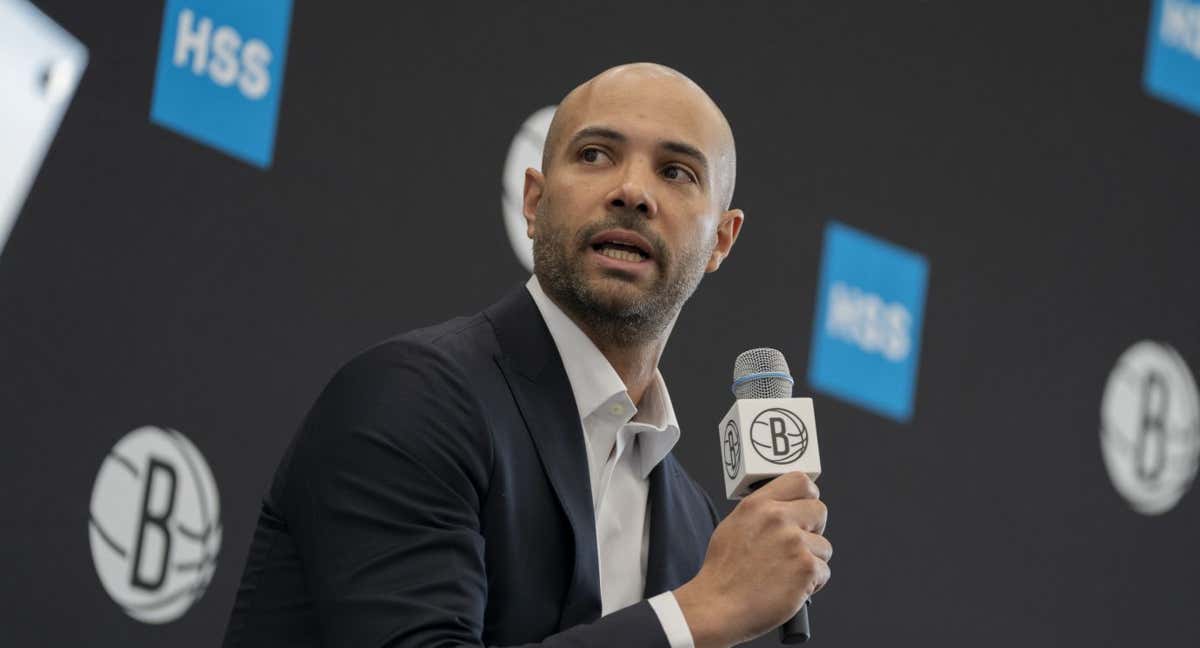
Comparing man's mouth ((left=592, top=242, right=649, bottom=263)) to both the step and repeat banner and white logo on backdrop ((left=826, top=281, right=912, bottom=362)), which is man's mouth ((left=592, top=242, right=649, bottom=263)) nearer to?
the step and repeat banner

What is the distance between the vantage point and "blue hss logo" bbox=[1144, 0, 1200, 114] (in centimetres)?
426

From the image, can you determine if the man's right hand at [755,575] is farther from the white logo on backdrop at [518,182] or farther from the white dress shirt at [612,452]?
the white logo on backdrop at [518,182]

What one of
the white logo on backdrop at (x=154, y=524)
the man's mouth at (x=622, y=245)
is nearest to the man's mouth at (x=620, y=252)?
the man's mouth at (x=622, y=245)

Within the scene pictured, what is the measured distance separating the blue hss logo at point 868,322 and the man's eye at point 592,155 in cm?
172

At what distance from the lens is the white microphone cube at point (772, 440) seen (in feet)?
4.90

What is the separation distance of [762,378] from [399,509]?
1.39ft

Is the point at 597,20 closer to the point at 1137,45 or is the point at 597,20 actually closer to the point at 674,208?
the point at 674,208

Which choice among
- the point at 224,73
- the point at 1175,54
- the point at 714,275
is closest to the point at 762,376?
the point at 224,73

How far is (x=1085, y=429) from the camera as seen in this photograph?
3.94 meters

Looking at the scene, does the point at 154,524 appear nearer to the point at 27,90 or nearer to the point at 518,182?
the point at 27,90

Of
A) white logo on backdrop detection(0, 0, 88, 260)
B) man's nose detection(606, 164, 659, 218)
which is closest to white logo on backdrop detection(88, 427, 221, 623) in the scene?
white logo on backdrop detection(0, 0, 88, 260)

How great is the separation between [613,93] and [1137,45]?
9.38 ft

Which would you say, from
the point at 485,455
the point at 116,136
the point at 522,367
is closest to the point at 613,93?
the point at 522,367

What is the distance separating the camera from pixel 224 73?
253cm
